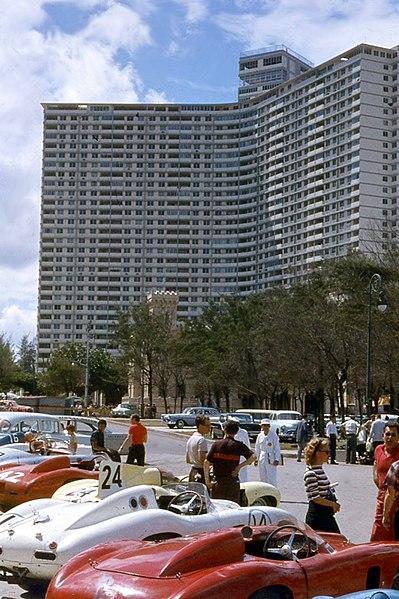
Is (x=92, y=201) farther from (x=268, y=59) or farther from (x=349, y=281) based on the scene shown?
(x=349, y=281)

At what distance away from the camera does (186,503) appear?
877 cm

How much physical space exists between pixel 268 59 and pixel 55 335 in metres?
79.2

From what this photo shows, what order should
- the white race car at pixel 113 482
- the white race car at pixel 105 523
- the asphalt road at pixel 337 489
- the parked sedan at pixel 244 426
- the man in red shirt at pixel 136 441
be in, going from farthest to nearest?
the parked sedan at pixel 244 426
the man in red shirt at pixel 136 441
the asphalt road at pixel 337 489
the white race car at pixel 113 482
the white race car at pixel 105 523

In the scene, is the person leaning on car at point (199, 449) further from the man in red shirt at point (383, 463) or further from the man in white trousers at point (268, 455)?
the man in red shirt at point (383, 463)

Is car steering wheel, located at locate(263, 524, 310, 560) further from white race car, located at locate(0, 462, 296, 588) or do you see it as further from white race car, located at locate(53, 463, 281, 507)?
white race car, located at locate(53, 463, 281, 507)

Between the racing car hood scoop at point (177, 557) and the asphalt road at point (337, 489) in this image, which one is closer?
the racing car hood scoop at point (177, 557)

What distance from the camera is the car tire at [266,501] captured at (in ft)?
41.5

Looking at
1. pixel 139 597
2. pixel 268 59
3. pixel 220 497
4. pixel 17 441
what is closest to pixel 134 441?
pixel 17 441

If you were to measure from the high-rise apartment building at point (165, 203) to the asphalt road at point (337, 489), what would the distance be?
114186mm

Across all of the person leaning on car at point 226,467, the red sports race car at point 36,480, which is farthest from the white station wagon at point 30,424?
the person leaning on car at point 226,467

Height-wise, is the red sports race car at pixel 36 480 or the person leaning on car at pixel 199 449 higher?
the person leaning on car at pixel 199 449

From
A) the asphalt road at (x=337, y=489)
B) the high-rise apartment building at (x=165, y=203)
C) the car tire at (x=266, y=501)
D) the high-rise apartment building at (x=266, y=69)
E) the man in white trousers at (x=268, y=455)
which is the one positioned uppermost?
the high-rise apartment building at (x=266, y=69)

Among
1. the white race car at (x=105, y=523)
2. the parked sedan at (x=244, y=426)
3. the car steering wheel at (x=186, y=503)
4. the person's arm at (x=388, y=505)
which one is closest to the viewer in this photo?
the white race car at (x=105, y=523)

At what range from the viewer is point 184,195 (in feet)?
542
